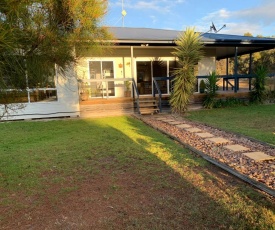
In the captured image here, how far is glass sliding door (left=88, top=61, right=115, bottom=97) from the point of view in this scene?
41.5ft

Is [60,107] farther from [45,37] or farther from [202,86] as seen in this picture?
[45,37]

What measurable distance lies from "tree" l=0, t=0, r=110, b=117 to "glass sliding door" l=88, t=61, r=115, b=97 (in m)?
9.52

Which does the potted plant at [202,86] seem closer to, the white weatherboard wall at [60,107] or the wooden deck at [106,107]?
the wooden deck at [106,107]

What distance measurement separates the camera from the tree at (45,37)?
→ 2.06m

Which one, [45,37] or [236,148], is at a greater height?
[45,37]

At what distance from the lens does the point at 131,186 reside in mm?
3477

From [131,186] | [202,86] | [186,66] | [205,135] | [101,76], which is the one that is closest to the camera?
[131,186]

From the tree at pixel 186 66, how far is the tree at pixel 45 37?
7.21 m

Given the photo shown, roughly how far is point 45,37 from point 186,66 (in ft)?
26.6

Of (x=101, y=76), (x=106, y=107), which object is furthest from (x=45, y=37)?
(x=101, y=76)

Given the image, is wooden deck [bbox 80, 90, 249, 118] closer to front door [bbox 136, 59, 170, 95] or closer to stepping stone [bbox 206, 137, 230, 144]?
front door [bbox 136, 59, 170, 95]

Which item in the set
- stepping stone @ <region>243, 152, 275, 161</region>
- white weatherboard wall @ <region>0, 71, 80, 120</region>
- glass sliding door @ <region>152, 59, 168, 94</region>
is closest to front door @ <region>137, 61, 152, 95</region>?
glass sliding door @ <region>152, 59, 168, 94</region>

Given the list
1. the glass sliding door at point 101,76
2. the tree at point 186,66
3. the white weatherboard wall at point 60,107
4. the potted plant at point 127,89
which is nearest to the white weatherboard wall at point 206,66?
the tree at point 186,66

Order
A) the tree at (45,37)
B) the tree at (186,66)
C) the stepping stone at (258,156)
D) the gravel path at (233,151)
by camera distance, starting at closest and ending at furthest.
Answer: the tree at (45,37)
the gravel path at (233,151)
the stepping stone at (258,156)
the tree at (186,66)
